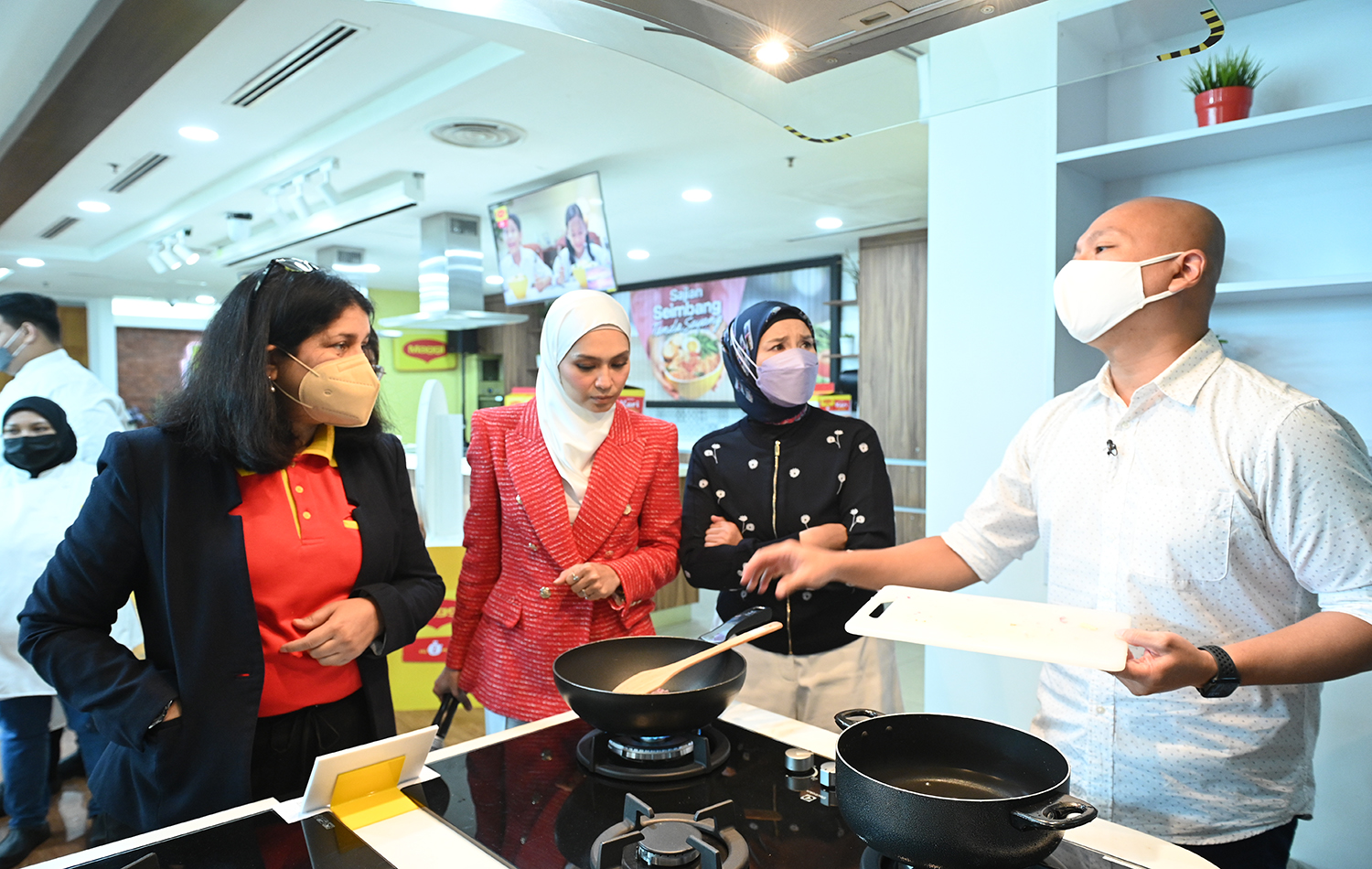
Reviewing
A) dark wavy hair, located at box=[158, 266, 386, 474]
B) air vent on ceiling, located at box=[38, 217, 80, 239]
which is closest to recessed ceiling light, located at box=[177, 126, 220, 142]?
air vent on ceiling, located at box=[38, 217, 80, 239]

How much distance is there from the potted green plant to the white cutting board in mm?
1780

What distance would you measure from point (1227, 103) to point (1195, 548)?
62.8 inches

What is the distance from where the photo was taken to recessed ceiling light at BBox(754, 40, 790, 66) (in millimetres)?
1014

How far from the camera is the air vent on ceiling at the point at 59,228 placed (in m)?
6.29

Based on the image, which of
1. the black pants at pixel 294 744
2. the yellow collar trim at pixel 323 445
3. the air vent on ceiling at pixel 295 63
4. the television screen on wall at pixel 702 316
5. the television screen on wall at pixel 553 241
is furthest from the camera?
the television screen on wall at pixel 702 316

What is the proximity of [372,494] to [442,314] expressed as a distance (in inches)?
170

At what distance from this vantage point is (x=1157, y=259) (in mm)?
1250

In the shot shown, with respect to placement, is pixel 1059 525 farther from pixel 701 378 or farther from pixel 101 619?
pixel 701 378

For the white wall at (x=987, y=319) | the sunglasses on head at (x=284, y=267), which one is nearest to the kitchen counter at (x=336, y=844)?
the sunglasses on head at (x=284, y=267)

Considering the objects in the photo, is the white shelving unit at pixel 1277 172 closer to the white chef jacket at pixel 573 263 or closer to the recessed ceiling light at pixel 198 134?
the white chef jacket at pixel 573 263

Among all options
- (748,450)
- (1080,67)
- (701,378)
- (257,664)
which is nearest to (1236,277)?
(748,450)

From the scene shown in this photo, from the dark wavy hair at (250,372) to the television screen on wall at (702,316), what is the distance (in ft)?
22.2

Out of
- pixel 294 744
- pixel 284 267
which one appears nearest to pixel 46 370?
pixel 284 267

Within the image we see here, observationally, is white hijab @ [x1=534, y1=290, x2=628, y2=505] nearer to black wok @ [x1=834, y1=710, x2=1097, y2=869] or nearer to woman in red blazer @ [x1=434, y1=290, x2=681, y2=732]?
woman in red blazer @ [x1=434, y1=290, x2=681, y2=732]
